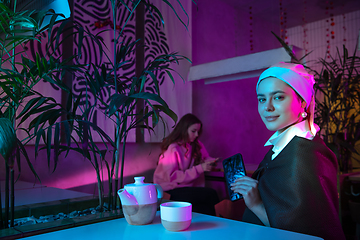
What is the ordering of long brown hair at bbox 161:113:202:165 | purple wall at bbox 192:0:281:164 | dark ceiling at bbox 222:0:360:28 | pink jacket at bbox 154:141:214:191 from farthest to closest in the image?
dark ceiling at bbox 222:0:360:28
purple wall at bbox 192:0:281:164
long brown hair at bbox 161:113:202:165
pink jacket at bbox 154:141:214:191

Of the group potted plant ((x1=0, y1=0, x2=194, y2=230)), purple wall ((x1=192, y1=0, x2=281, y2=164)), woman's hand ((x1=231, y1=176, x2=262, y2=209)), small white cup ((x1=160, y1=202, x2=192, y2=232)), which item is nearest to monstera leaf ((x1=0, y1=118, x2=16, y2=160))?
potted plant ((x1=0, y1=0, x2=194, y2=230))

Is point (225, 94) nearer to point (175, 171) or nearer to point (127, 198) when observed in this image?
point (175, 171)

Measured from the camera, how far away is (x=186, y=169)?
10.5ft

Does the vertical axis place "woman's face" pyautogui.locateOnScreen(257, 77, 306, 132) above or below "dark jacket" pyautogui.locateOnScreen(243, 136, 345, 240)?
above

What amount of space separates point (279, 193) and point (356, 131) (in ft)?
8.99

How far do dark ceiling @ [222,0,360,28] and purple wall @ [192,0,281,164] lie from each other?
0.20 meters

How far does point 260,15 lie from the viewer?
211 inches

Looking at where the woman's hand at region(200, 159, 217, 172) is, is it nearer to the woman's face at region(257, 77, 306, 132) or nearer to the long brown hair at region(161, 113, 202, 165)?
the long brown hair at region(161, 113, 202, 165)

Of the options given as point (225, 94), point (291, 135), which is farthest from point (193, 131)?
point (291, 135)

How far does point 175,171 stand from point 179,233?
221 centimetres

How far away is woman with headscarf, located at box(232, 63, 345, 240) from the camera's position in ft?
3.08

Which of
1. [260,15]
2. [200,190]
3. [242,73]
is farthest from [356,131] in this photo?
[260,15]

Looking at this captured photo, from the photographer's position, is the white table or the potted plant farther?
the potted plant

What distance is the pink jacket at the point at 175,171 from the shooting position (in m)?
3.04
